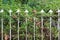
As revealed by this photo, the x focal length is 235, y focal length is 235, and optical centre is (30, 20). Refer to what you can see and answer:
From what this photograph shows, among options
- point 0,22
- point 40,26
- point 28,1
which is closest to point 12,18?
point 0,22

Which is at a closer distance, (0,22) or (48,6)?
(0,22)

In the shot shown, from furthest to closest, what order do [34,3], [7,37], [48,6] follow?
[34,3], [48,6], [7,37]

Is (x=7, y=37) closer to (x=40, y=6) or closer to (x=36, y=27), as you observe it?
(x=36, y=27)

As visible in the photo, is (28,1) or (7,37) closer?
(7,37)

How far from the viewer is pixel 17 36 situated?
4.86 metres

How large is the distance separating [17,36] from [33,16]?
54 cm

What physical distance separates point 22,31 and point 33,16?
397 mm

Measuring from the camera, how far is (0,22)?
4926 millimetres

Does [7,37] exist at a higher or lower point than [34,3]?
lower

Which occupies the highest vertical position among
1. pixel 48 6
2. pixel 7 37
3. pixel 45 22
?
pixel 48 6

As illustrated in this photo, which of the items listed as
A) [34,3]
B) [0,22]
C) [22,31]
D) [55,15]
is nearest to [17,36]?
[22,31]

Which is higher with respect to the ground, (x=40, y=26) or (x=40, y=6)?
(x=40, y=6)

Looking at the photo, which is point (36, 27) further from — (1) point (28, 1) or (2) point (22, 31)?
(1) point (28, 1)

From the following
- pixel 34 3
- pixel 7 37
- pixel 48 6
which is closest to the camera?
pixel 7 37
